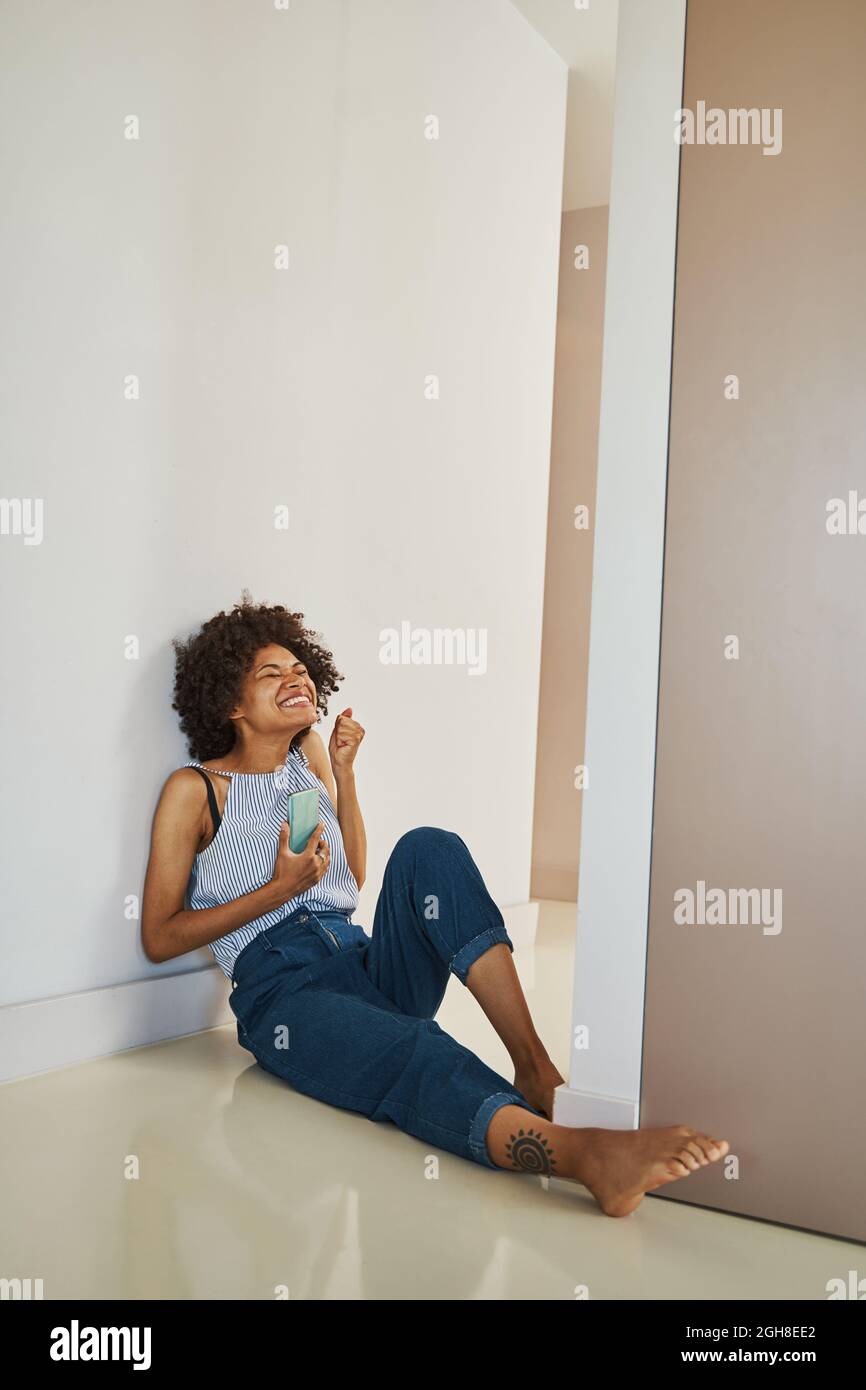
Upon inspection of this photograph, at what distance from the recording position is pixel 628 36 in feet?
5.38

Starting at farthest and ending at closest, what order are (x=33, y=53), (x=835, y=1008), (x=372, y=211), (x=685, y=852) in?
(x=372, y=211) < (x=33, y=53) < (x=685, y=852) < (x=835, y=1008)

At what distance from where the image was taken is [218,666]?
2213 millimetres

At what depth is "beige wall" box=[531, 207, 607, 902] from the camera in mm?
4797

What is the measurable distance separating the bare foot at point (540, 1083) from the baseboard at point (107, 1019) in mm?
740

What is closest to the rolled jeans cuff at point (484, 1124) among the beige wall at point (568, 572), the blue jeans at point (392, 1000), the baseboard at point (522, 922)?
the blue jeans at point (392, 1000)

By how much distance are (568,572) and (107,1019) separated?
3134mm

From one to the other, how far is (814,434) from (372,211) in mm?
1674

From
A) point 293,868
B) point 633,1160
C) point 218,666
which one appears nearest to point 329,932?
point 293,868

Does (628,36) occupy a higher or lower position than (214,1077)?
higher

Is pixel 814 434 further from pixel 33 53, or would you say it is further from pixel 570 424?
pixel 570 424

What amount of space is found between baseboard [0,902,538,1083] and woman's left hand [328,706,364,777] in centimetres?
47

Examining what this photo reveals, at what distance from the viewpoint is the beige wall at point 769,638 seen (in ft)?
4.77

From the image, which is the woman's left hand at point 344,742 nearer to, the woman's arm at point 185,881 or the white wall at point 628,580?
the woman's arm at point 185,881
